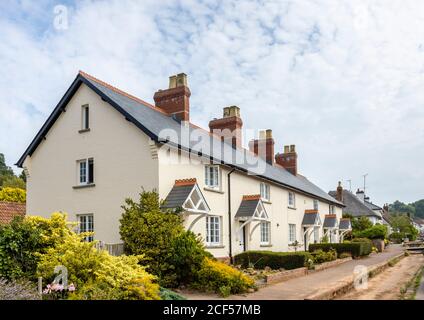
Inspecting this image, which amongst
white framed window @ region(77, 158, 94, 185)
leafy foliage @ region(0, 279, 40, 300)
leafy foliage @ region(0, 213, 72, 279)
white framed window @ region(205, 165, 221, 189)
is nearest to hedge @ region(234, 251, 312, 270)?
white framed window @ region(205, 165, 221, 189)

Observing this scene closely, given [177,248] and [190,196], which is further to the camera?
[190,196]

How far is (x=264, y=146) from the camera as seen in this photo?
37125 mm

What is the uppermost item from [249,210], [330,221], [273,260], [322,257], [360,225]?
[249,210]

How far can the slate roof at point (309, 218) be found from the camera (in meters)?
35.9

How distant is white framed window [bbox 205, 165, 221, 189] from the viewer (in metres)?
22.5

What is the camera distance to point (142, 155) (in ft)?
64.1

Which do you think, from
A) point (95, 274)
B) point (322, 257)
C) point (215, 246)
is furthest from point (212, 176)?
point (95, 274)

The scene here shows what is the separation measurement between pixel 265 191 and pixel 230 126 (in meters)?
5.22

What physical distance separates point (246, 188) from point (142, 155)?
8370mm

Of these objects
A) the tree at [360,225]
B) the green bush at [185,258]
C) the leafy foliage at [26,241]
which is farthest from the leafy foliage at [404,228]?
the leafy foliage at [26,241]

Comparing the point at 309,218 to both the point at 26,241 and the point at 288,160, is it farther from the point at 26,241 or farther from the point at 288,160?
the point at 26,241

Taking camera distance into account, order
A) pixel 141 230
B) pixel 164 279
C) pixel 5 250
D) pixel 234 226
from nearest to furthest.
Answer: pixel 5 250, pixel 164 279, pixel 141 230, pixel 234 226
